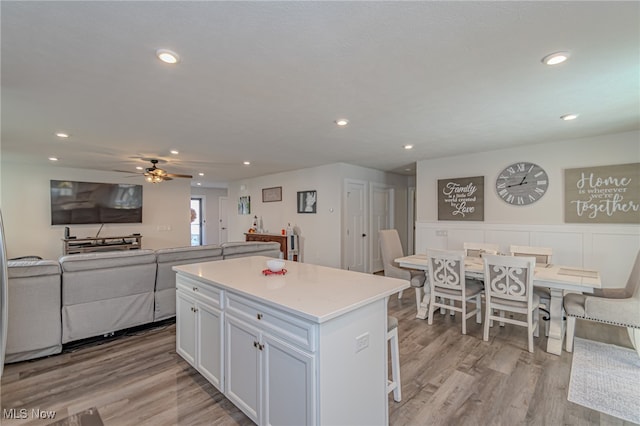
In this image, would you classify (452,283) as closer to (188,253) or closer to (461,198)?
(461,198)

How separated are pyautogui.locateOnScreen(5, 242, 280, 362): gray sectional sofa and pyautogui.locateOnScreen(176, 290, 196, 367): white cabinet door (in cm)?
95

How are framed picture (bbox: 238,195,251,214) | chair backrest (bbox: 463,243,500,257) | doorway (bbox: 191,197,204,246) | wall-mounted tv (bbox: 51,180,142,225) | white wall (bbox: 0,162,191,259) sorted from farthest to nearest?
doorway (bbox: 191,197,204,246)
framed picture (bbox: 238,195,251,214)
wall-mounted tv (bbox: 51,180,142,225)
white wall (bbox: 0,162,191,259)
chair backrest (bbox: 463,243,500,257)

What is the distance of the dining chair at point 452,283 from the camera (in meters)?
3.23

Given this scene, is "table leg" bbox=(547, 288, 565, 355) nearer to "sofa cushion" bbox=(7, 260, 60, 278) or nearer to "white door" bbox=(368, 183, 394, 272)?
"white door" bbox=(368, 183, 394, 272)

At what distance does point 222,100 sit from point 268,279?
5.43 ft

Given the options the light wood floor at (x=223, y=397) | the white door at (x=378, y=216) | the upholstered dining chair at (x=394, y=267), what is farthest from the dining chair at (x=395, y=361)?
the white door at (x=378, y=216)

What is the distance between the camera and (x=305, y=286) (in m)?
1.90

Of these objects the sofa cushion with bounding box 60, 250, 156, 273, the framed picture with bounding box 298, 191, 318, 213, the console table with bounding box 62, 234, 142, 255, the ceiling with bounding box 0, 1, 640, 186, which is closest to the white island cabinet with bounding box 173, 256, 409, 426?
the sofa cushion with bounding box 60, 250, 156, 273

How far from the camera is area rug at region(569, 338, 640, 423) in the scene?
2.01m

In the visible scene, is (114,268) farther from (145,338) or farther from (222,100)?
(222,100)

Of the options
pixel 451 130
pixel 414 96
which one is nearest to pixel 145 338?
pixel 414 96

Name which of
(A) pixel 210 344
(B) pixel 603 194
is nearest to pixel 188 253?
(A) pixel 210 344

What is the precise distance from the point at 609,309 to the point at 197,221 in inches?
412

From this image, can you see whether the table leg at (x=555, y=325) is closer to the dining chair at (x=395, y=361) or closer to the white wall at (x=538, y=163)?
the white wall at (x=538, y=163)
